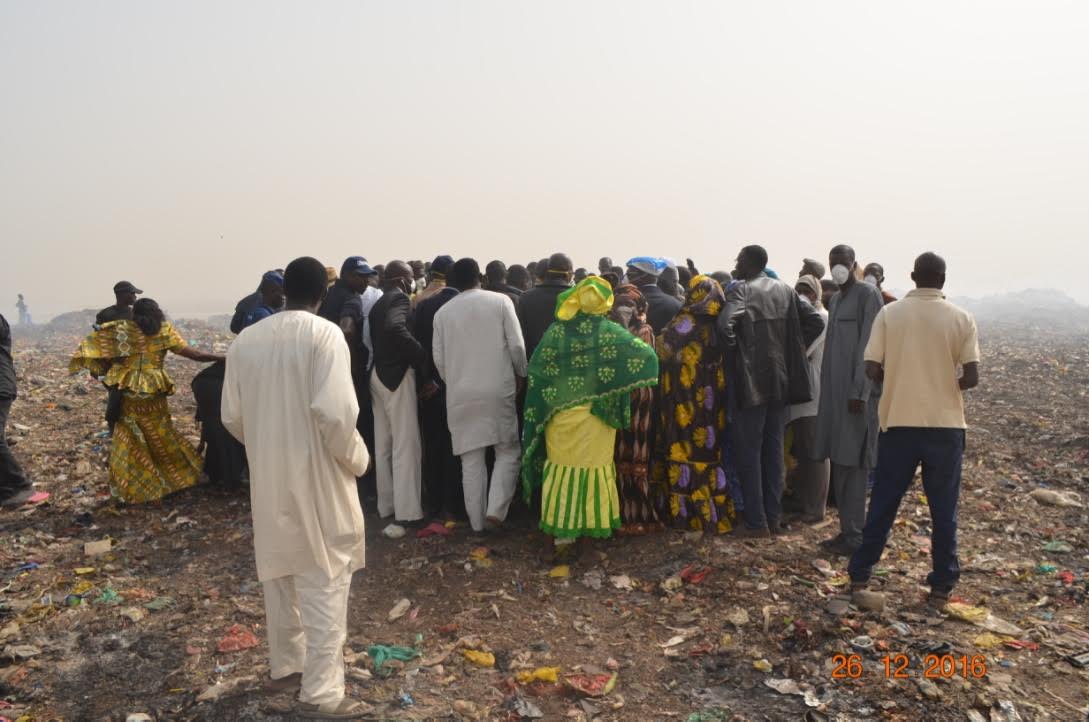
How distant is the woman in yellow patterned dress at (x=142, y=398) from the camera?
18.7ft

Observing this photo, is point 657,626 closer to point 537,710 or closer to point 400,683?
point 537,710

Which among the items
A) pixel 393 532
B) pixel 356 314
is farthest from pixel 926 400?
pixel 356 314

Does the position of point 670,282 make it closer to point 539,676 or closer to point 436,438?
point 436,438

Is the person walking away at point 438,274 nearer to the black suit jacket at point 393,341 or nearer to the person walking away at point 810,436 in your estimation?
the black suit jacket at point 393,341

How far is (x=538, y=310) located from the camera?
5379mm

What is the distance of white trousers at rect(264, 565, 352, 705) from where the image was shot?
3068mm

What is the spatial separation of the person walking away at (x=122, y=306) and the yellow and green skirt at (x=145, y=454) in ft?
2.67

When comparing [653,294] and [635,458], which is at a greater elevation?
[653,294]

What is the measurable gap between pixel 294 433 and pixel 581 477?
2128mm

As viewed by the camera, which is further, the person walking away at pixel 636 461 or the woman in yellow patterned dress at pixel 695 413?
the person walking away at pixel 636 461

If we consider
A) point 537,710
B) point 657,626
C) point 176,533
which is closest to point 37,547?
point 176,533

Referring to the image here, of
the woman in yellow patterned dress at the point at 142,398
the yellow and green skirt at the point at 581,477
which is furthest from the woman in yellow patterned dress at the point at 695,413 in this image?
the woman in yellow patterned dress at the point at 142,398

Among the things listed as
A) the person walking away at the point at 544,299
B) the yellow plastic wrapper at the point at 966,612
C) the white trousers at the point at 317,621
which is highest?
the person walking away at the point at 544,299

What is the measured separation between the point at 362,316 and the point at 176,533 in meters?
2.27
